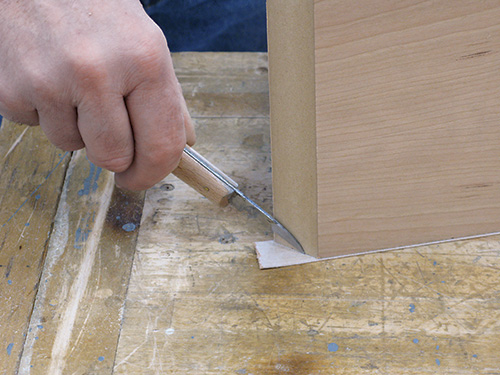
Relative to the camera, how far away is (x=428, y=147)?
805mm

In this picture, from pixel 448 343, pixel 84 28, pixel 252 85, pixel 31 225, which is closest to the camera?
pixel 84 28

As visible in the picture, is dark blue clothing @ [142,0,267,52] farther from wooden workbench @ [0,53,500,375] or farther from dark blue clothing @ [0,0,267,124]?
wooden workbench @ [0,53,500,375]

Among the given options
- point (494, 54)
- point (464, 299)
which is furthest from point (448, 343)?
point (494, 54)

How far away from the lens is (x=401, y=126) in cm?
78

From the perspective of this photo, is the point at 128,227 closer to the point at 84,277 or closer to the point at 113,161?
the point at 84,277

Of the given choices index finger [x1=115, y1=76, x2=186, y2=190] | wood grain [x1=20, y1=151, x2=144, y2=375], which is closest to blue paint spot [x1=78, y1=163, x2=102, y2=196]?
wood grain [x1=20, y1=151, x2=144, y2=375]

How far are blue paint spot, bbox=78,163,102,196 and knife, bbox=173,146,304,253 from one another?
20 centimetres

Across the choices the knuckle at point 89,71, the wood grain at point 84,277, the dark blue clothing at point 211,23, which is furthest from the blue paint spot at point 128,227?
the dark blue clothing at point 211,23

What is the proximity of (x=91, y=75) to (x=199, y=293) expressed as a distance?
0.34 m

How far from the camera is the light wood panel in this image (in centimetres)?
70

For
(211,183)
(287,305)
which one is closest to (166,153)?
(211,183)

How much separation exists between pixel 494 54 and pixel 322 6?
0.26m

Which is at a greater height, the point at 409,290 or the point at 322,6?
the point at 322,6

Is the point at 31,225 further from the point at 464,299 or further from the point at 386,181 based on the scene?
the point at 464,299
